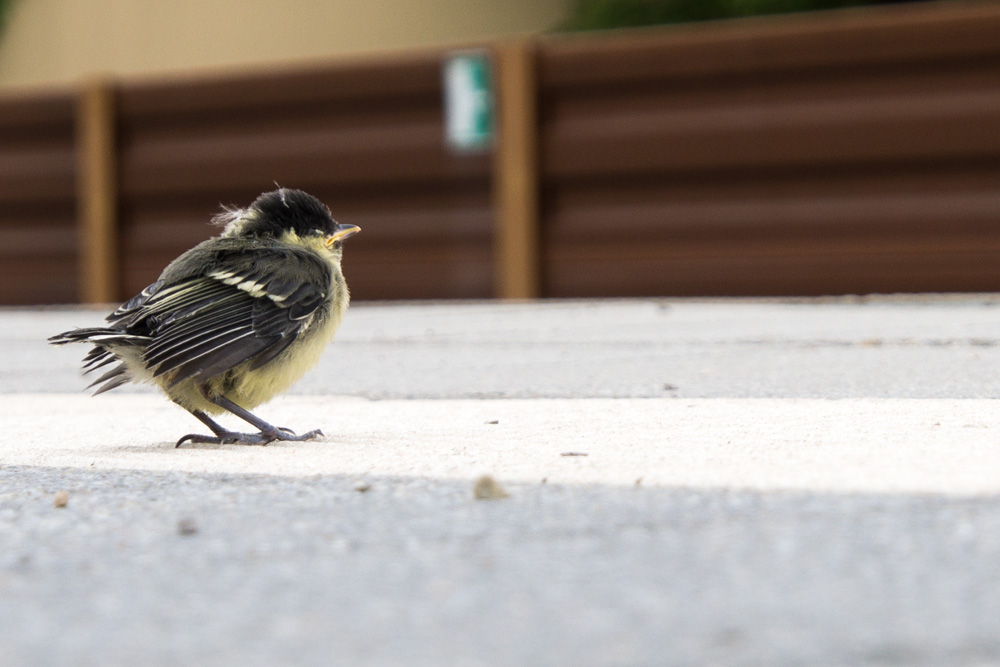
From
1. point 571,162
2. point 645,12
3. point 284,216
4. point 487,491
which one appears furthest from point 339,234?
point 645,12

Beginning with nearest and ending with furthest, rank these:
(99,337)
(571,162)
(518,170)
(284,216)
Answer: (99,337) < (284,216) < (571,162) < (518,170)

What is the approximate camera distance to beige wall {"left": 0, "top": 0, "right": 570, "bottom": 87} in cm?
1639

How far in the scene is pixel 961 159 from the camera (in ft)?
28.7

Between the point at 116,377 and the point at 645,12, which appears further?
the point at 645,12

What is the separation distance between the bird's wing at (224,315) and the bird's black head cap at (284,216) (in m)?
0.36

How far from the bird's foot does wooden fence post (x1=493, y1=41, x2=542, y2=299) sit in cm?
713

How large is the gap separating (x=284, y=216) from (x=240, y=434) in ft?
2.32

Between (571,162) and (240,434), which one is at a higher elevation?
(571,162)

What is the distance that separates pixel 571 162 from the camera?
9961mm

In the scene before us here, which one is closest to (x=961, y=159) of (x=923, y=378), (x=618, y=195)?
(x=618, y=195)

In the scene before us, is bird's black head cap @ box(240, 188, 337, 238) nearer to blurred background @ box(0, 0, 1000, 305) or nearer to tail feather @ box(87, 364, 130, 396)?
tail feather @ box(87, 364, 130, 396)

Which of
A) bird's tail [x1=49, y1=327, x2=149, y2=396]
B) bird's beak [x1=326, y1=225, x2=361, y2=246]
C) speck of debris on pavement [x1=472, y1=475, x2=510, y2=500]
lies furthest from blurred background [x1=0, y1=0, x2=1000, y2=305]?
speck of debris on pavement [x1=472, y1=475, x2=510, y2=500]

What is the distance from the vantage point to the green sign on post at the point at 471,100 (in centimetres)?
1034

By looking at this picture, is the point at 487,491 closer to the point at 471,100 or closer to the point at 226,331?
the point at 226,331
